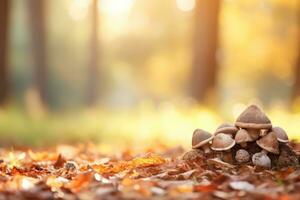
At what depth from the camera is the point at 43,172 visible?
5.68 metres

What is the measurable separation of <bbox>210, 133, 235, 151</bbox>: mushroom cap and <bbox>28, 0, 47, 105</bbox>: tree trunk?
2010 centimetres

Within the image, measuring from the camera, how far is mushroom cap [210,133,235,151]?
5.47 metres

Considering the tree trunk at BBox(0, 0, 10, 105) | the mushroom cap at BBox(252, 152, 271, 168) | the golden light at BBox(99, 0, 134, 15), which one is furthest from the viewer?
the golden light at BBox(99, 0, 134, 15)

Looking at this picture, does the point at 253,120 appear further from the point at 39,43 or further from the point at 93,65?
the point at 93,65

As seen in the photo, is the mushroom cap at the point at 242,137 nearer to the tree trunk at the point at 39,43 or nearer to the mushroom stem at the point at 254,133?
the mushroom stem at the point at 254,133

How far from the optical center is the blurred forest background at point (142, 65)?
13.6m

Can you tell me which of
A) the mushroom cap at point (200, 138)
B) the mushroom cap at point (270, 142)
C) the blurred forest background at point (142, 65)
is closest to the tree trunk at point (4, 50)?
the blurred forest background at point (142, 65)

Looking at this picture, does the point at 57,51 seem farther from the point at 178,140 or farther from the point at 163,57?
the point at 178,140

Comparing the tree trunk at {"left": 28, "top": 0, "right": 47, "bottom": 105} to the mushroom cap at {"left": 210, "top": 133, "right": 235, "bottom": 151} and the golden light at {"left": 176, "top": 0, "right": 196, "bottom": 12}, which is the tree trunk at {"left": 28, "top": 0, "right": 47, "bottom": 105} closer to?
the golden light at {"left": 176, "top": 0, "right": 196, "bottom": 12}

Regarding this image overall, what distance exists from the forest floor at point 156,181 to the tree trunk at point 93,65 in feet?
72.5

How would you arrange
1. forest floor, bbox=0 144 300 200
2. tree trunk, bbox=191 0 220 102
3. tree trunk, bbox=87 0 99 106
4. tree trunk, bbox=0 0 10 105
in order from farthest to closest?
tree trunk, bbox=87 0 99 106
tree trunk, bbox=191 0 220 102
tree trunk, bbox=0 0 10 105
forest floor, bbox=0 144 300 200

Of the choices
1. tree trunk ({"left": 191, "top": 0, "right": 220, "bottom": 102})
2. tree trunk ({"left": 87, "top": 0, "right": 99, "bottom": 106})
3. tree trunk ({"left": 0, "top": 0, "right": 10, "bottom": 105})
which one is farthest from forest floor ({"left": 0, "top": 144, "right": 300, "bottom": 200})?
tree trunk ({"left": 87, "top": 0, "right": 99, "bottom": 106})

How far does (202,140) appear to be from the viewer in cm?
565

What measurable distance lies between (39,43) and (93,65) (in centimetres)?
431
